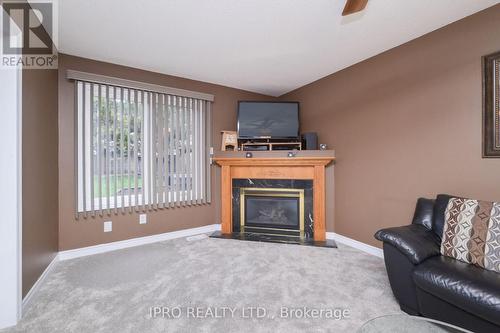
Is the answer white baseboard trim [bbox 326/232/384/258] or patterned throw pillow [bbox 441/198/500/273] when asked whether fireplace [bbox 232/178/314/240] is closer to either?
white baseboard trim [bbox 326/232/384/258]

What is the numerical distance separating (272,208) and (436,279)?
2285 millimetres

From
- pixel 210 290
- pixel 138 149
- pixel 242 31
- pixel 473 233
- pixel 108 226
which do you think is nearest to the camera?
pixel 473 233

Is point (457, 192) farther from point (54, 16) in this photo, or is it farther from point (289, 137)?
point (54, 16)

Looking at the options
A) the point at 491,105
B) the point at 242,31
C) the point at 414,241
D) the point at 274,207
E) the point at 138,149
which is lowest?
the point at 274,207

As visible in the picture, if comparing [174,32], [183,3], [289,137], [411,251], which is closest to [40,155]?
[174,32]

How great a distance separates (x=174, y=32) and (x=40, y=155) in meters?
1.72

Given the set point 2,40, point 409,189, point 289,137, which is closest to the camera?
point 2,40

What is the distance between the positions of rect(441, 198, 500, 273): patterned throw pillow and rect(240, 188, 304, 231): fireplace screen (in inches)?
71.1

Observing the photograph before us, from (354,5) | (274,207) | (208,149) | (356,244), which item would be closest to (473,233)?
(356,244)

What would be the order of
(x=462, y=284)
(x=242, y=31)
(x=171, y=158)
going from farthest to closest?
(x=171, y=158), (x=242, y=31), (x=462, y=284)

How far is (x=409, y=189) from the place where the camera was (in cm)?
236

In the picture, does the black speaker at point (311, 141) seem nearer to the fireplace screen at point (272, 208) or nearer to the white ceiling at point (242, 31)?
the fireplace screen at point (272, 208)

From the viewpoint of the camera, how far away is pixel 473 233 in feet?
5.06

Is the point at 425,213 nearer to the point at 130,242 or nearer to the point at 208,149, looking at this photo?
the point at 208,149
